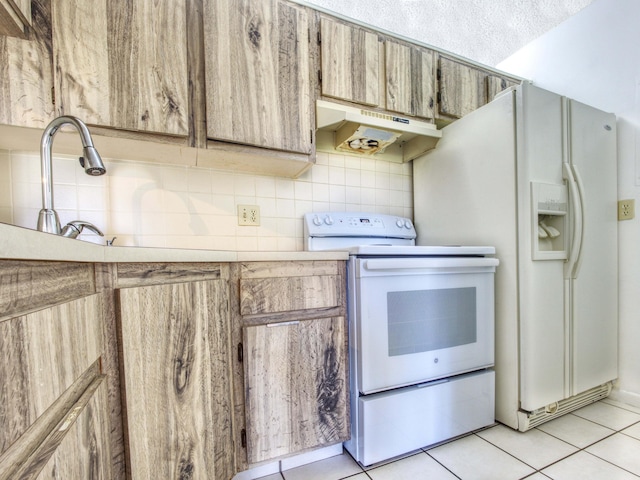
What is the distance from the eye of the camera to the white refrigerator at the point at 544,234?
139 cm

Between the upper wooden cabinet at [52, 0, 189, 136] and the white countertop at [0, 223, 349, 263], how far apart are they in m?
0.62

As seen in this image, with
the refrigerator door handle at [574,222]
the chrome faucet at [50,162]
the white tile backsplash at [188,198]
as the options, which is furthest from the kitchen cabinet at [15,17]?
the refrigerator door handle at [574,222]

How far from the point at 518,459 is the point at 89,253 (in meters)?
1.67

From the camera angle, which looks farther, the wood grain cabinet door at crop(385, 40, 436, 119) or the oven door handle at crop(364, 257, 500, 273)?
the wood grain cabinet door at crop(385, 40, 436, 119)

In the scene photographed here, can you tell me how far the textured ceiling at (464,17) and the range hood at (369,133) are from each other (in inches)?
24.7

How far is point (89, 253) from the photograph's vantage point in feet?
1.86

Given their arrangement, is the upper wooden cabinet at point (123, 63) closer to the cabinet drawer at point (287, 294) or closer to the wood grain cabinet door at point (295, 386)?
the cabinet drawer at point (287, 294)

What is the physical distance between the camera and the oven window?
125 centimetres

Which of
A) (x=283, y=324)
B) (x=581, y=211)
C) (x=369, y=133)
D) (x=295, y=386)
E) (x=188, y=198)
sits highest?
(x=369, y=133)

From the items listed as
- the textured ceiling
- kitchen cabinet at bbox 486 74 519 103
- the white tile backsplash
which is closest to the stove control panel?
the white tile backsplash

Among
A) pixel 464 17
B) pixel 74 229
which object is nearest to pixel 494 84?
pixel 464 17

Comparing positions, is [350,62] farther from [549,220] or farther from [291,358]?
[291,358]

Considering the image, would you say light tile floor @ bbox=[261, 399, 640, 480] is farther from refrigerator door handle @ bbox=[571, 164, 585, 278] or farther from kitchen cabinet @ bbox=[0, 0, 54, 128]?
kitchen cabinet @ bbox=[0, 0, 54, 128]

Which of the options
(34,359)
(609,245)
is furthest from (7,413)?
(609,245)
